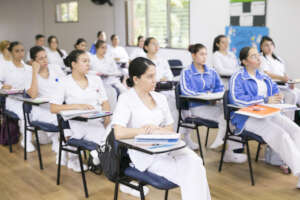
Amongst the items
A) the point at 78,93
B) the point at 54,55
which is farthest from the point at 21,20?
→ the point at 78,93

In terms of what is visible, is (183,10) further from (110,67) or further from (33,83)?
(33,83)

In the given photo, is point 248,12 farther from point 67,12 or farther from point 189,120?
point 67,12

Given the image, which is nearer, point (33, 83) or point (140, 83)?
point (140, 83)

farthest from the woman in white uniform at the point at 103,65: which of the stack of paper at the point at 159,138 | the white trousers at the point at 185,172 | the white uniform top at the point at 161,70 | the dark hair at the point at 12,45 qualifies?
the stack of paper at the point at 159,138

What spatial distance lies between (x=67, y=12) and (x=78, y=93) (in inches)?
339

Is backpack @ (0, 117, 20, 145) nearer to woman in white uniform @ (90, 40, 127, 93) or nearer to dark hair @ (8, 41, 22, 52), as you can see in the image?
dark hair @ (8, 41, 22, 52)

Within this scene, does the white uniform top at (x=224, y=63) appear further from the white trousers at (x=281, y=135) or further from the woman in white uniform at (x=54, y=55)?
the woman in white uniform at (x=54, y=55)

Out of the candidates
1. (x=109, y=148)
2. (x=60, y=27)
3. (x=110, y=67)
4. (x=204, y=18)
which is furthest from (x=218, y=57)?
(x=60, y=27)

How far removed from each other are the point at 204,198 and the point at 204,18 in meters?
6.45

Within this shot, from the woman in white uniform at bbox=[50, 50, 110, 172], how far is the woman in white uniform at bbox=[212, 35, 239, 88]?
8.42 ft

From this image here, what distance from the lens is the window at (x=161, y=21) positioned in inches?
357

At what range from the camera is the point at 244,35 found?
7430mm

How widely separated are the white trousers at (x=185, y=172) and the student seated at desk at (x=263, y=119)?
4.20ft

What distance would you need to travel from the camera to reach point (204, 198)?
2408 millimetres
